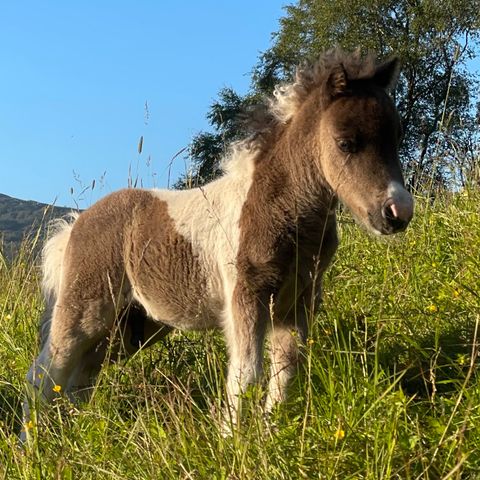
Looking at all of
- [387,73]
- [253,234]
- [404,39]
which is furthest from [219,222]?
[404,39]

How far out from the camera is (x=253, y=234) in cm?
431

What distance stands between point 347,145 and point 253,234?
Result: 0.73 m

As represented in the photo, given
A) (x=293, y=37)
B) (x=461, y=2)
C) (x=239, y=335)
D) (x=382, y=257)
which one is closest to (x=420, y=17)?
(x=461, y=2)

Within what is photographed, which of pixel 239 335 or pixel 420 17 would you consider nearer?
pixel 239 335

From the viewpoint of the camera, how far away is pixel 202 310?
4.64 m

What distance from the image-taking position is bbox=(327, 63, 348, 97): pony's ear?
423cm

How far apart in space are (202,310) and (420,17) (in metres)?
29.3

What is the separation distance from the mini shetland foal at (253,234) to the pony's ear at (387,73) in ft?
0.04

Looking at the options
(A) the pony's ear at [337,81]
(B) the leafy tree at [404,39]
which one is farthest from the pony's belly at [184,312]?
(B) the leafy tree at [404,39]

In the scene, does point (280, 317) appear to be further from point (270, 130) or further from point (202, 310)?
point (270, 130)

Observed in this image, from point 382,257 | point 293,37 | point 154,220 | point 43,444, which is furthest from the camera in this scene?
point 293,37

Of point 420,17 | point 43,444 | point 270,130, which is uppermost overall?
point 420,17

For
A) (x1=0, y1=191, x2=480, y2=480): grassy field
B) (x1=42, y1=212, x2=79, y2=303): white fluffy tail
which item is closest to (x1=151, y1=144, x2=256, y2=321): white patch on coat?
(x1=0, y1=191, x2=480, y2=480): grassy field

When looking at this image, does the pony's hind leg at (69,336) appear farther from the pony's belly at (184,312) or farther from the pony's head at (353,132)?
the pony's head at (353,132)
